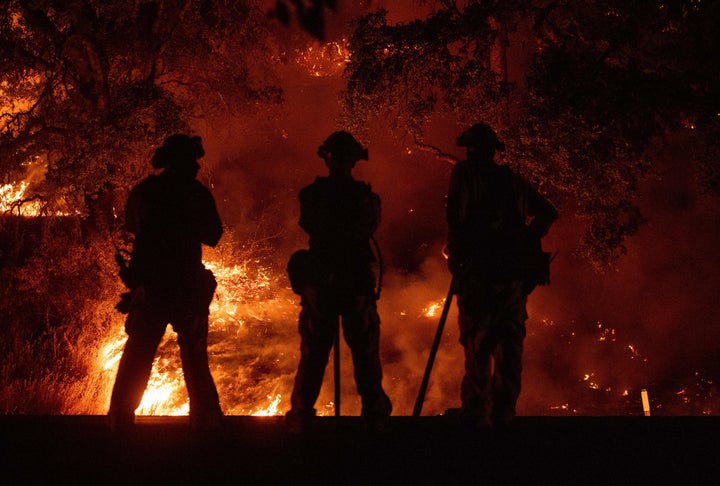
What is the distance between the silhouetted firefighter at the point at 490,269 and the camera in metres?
4.49

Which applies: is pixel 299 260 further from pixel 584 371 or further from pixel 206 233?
pixel 584 371

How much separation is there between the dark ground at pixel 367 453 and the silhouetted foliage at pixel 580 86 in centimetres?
484

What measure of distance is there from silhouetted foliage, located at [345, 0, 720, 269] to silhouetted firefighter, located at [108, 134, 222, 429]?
558cm

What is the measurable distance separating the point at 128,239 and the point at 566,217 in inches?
427

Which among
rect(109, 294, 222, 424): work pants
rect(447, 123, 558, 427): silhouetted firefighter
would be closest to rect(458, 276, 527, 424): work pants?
rect(447, 123, 558, 427): silhouetted firefighter

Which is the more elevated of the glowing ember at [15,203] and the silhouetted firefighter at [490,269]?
the glowing ember at [15,203]

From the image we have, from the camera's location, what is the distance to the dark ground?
3.67m

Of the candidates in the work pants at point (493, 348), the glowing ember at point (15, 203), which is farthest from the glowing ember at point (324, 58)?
the work pants at point (493, 348)

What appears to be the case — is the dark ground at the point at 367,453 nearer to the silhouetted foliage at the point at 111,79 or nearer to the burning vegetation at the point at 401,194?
the burning vegetation at the point at 401,194

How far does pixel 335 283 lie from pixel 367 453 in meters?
1.17

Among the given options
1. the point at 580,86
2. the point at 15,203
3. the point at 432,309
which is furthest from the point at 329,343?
the point at 432,309

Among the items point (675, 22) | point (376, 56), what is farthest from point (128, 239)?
point (675, 22)

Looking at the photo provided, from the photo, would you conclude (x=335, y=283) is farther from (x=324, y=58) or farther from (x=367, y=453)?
(x=324, y=58)

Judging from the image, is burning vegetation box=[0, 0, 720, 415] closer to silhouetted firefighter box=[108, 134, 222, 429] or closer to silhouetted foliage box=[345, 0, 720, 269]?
silhouetted foliage box=[345, 0, 720, 269]
